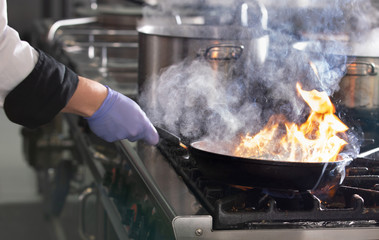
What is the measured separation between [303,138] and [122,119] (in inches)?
19.3

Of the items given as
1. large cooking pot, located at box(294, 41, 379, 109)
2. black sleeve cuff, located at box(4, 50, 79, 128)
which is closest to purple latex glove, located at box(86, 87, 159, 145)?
black sleeve cuff, located at box(4, 50, 79, 128)

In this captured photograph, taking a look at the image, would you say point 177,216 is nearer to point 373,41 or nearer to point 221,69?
point 221,69

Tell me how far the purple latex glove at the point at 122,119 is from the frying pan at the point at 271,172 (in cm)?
34

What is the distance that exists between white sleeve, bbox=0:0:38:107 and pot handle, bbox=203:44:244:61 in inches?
21.8

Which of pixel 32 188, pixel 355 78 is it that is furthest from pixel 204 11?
pixel 355 78

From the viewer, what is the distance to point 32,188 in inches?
170

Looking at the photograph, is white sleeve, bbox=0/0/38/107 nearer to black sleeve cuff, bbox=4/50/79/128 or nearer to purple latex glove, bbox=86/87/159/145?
black sleeve cuff, bbox=4/50/79/128

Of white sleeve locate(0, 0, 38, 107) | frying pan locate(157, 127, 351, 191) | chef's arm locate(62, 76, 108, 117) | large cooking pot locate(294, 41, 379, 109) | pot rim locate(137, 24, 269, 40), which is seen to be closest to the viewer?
frying pan locate(157, 127, 351, 191)

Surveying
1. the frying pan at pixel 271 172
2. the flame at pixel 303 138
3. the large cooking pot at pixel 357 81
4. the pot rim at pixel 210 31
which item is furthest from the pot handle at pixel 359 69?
the frying pan at pixel 271 172

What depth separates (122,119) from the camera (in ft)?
5.07

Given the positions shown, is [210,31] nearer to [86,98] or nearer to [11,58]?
[86,98]

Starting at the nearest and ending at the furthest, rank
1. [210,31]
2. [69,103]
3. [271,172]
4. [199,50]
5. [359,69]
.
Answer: [271,172] < [69,103] < [359,69] < [199,50] < [210,31]

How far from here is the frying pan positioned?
44.9 inches

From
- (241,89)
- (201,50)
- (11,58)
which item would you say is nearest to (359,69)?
(241,89)
